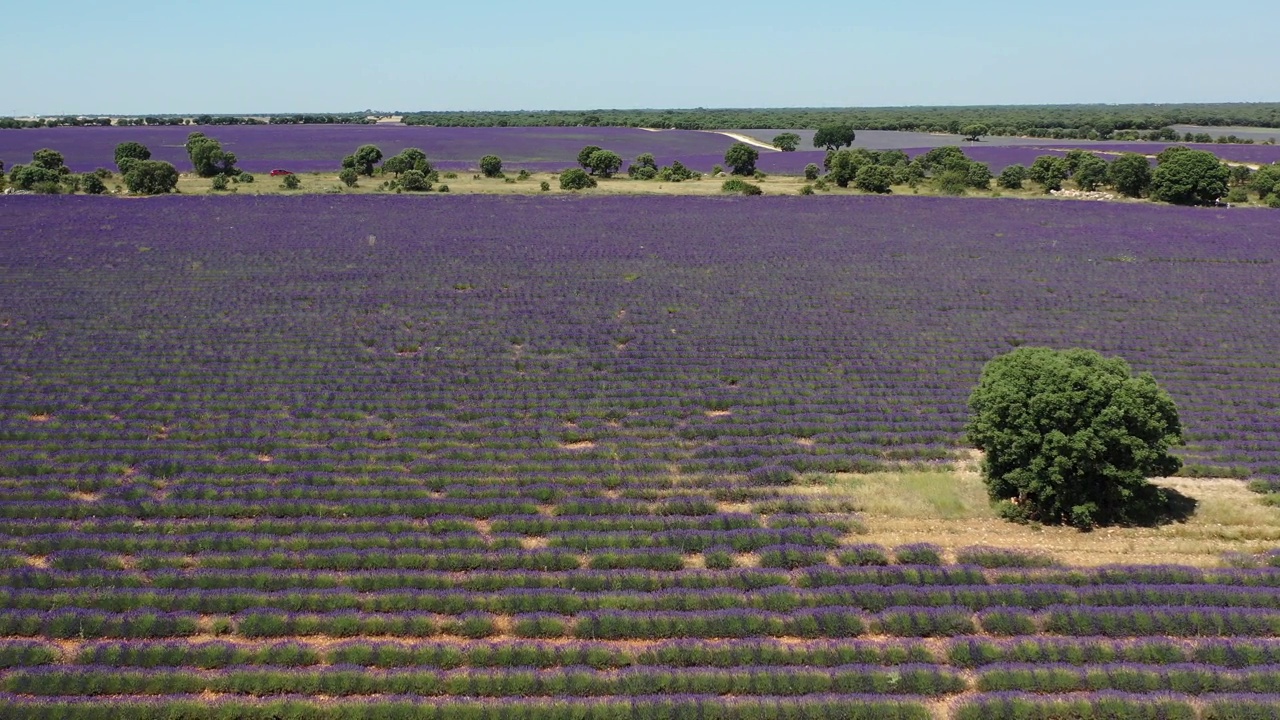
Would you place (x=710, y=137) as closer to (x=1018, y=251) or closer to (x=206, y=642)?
(x=1018, y=251)

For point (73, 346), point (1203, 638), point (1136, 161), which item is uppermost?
point (1136, 161)

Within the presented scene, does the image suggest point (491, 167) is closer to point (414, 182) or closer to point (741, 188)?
point (414, 182)

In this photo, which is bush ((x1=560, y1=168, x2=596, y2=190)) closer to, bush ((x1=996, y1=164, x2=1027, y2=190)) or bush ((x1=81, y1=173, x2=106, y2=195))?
bush ((x1=81, y1=173, x2=106, y2=195))

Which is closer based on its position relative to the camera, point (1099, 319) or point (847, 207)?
point (1099, 319)

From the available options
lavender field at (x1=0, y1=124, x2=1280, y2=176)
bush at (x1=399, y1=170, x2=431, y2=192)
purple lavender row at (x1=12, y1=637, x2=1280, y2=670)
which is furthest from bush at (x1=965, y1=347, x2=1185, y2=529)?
lavender field at (x1=0, y1=124, x2=1280, y2=176)

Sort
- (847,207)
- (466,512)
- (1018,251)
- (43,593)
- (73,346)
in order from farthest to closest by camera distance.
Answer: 1. (847,207)
2. (1018,251)
3. (73,346)
4. (466,512)
5. (43,593)

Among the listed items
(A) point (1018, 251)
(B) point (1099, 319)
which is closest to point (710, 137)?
(A) point (1018, 251)

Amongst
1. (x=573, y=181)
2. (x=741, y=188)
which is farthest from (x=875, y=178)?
(x=573, y=181)
